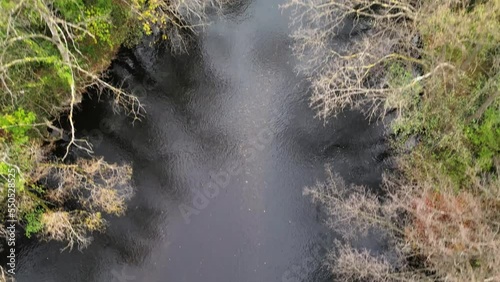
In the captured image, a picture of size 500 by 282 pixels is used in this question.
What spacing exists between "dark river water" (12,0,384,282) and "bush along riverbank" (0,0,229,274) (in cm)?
87

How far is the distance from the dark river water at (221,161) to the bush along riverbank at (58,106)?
0.87 metres

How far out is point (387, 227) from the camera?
1895cm

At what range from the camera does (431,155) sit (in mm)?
19297

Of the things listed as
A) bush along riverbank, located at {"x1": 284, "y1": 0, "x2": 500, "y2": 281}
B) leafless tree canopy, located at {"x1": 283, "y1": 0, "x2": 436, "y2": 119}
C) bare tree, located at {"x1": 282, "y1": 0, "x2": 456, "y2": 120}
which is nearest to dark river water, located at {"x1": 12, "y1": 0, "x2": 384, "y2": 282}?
leafless tree canopy, located at {"x1": 283, "y1": 0, "x2": 436, "y2": 119}

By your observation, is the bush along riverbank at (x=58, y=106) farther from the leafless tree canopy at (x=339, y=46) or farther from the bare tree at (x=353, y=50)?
the bare tree at (x=353, y=50)

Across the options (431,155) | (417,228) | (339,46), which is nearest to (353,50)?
(339,46)

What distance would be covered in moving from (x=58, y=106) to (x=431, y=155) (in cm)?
1678

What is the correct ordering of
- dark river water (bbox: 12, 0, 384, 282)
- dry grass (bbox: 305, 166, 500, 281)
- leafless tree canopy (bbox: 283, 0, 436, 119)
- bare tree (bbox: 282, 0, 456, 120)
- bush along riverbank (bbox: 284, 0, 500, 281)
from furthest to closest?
leafless tree canopy (bbox: 283, 0, 436, 119), dark river water (bbox: 12, 0, 384, 282), bare tree (bbox: 282, 0, 456, 120), bush along riverbank (bbox: 284, 0, 500, 281), dry grass (bbox: 305, 166, 500, 281)

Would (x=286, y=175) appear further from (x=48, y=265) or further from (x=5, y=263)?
(x=5, y=263)

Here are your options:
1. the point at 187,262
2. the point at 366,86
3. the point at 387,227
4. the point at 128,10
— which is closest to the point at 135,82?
the point at 128,10

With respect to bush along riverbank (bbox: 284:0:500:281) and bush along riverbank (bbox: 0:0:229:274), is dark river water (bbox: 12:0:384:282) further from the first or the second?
bush along riverbank (bbox: 284:0:500:281)

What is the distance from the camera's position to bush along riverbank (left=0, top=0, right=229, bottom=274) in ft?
54.2

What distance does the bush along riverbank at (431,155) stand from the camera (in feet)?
50.9

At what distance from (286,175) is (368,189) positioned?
12.4 ft
